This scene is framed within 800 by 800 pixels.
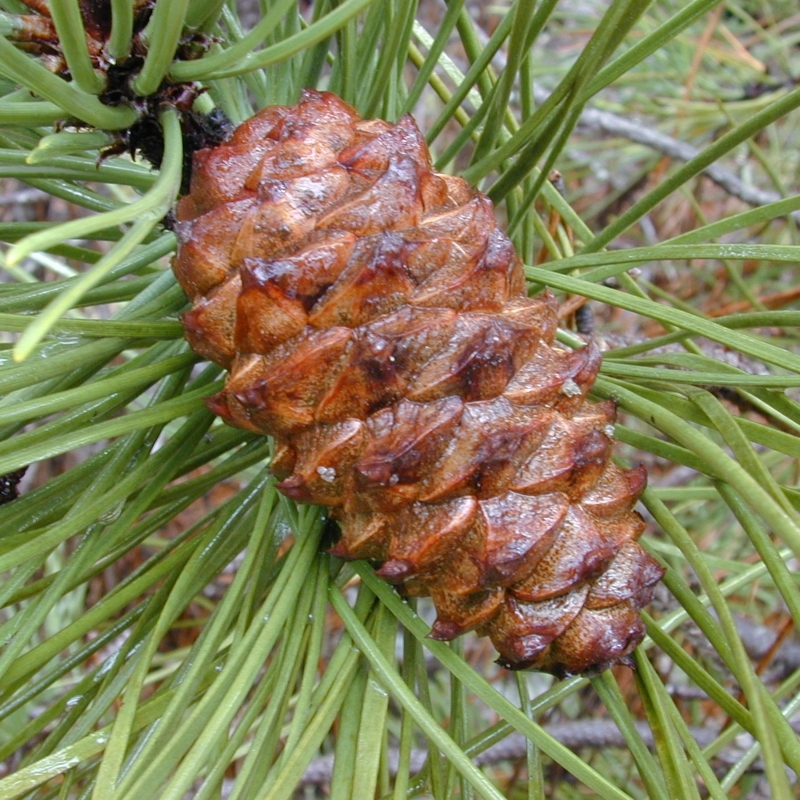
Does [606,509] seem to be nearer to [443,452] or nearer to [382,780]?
[443,452]

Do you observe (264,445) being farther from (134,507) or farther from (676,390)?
(676,390)

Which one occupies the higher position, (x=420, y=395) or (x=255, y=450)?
(x=420, y=395)

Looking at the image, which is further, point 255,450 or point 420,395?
point 255,450

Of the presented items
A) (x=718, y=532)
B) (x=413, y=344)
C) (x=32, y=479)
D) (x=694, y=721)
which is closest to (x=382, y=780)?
(x=413, y=344)

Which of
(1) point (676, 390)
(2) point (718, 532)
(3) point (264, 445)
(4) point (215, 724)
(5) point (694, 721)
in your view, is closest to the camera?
(4) point (215, 724)

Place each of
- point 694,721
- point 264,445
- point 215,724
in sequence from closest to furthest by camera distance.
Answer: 1. point 215,724
2. point 264,445
3. point 694,721

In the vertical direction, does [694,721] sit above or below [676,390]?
below

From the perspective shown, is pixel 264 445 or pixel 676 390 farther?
pixel 264 445

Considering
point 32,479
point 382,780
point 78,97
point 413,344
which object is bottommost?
point 32,479
